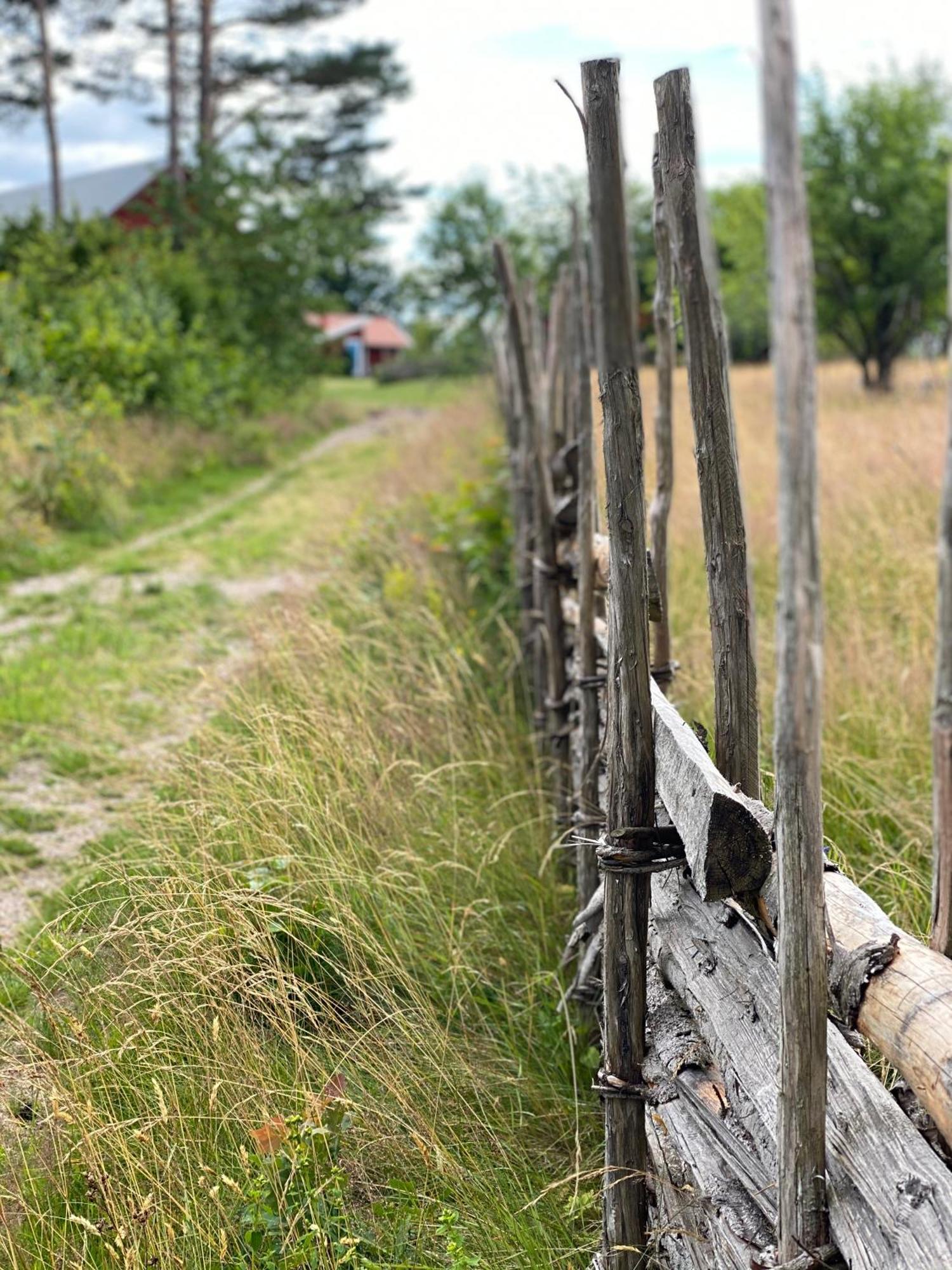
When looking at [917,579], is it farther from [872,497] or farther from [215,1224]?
[215,1224]

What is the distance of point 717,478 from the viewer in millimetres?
1791

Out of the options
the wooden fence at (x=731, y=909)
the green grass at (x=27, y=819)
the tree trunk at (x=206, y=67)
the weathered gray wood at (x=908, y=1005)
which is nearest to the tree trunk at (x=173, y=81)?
the tree trunk at (x=206, y=67)

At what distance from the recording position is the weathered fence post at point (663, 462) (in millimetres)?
2564

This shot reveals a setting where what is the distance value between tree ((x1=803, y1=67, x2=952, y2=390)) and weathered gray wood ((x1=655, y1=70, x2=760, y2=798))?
16.0 meters

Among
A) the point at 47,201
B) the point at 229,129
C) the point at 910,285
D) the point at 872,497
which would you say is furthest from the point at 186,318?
the point at 47,201

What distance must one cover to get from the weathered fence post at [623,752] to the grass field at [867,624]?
2.42 feet

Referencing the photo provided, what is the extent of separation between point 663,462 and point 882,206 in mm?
16167

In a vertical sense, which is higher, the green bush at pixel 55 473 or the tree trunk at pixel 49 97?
the tree trunk at pixel 49 97

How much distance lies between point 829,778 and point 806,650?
2173 mm

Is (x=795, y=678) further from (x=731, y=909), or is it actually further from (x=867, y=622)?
(x=867, y=622)

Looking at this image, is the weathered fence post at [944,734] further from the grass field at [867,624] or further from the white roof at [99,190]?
the white roof at [99,190]

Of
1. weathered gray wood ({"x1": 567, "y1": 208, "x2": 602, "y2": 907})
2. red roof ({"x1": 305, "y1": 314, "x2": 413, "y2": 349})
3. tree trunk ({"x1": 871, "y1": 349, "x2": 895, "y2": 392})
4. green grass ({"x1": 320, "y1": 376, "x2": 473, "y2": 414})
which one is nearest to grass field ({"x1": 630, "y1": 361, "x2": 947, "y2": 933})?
weathered gray wood ({"x1": 567, "y1": 208, "x2": 602, "y2": 907})

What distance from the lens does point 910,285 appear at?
16578 millimetres

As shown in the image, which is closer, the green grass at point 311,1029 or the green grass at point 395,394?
the green grass at point 311,1029
